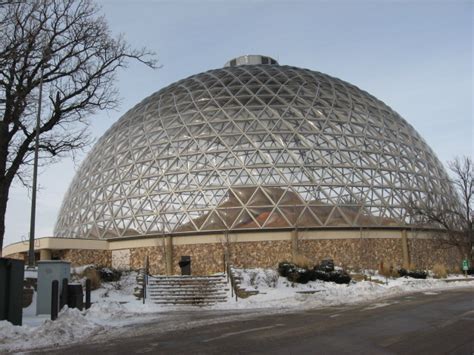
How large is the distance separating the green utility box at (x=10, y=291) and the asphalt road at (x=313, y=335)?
2812 millimetres

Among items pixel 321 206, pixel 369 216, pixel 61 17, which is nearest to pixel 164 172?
pixel 321 206

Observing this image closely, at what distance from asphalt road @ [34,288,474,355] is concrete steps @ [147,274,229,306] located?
7.20 metres

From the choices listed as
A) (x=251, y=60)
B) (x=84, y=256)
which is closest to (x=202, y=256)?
(x=84, y=256)

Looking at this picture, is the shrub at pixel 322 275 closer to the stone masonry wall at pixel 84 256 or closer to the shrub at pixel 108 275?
the shrub at pixel 108 275

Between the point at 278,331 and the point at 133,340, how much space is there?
9.96 feet

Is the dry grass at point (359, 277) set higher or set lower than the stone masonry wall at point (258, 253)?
lower

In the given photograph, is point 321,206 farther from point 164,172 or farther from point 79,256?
point 79,256

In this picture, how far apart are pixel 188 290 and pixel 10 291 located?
11.7m

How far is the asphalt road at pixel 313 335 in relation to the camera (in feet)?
26.9

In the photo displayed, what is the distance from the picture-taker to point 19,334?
9.88 meters

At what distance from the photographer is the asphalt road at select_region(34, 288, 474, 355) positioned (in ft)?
Answer: 26.9

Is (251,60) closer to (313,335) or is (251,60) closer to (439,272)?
(439,272)

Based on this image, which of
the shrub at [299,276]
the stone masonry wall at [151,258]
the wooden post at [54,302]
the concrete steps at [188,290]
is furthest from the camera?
the stone masonry wall at [151,258]

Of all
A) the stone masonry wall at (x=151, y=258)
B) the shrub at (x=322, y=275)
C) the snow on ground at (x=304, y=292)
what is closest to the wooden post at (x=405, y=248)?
the snow on ground at (x=304, y=292)
